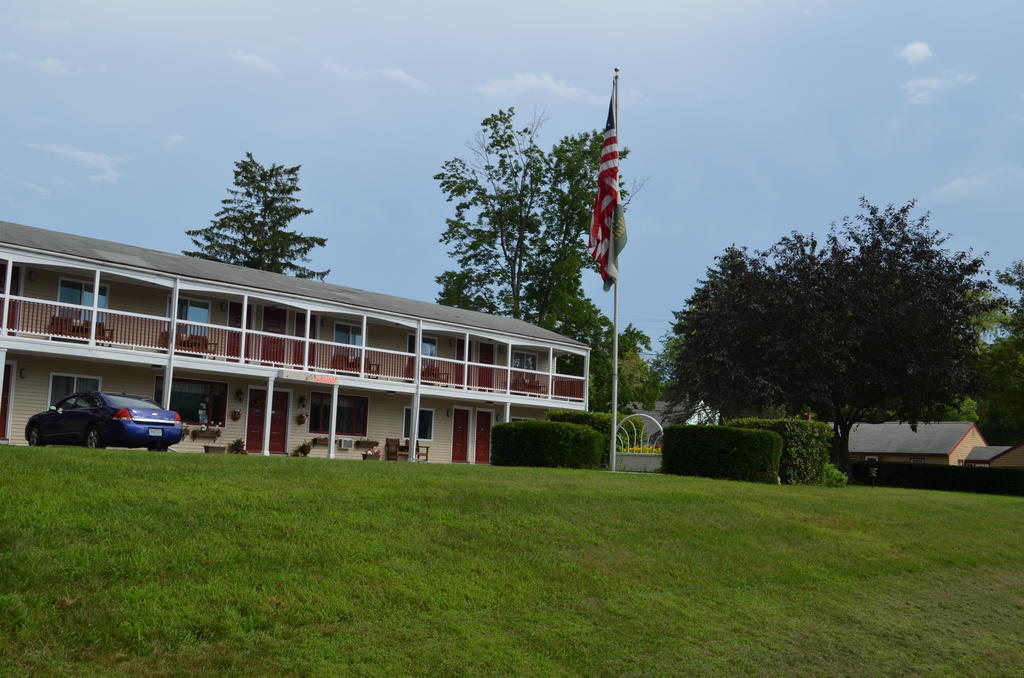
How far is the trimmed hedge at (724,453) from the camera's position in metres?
21.3

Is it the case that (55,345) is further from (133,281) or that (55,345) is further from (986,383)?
(986,383)

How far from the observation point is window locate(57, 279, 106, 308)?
2628 cm

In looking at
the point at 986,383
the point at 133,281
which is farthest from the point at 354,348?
the point at 986,383

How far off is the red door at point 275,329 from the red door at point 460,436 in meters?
8.38

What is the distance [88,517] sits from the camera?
9.22 meters

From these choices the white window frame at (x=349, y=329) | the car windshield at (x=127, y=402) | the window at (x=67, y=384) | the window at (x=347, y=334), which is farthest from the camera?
the window at (x=347, y=334)

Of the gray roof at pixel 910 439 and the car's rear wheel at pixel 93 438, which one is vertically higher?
the gray roof at pixel 910 439

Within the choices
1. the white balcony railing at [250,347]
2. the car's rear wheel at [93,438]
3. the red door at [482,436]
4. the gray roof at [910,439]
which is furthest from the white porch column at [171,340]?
the gray roof at [910,439]

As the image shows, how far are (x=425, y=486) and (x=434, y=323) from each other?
20635 mm

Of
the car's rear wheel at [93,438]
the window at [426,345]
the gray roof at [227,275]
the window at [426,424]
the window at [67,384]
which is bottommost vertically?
the car's rear wheel at [93,438]

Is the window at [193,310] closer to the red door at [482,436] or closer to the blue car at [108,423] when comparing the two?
the blue car at [108,423]

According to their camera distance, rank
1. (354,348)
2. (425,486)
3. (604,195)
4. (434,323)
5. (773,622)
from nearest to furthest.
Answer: (773,622), (425,486), (604,195), (354,348), (434,323)

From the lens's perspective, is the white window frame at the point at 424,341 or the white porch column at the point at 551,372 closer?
the white window frame at the point at 424,341

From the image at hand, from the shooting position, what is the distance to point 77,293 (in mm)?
26594
